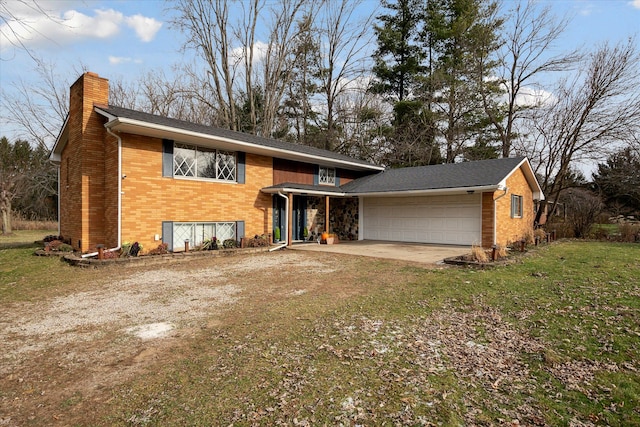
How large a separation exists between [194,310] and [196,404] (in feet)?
9.33

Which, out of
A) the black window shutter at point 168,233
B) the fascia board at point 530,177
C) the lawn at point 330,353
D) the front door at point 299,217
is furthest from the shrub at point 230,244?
the fascia board at point 530,177

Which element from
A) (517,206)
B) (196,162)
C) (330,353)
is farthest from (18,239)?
(517,206)

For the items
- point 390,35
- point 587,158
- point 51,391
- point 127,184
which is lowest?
point 51,391

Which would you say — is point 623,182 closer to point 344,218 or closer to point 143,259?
Answer: point 344,218

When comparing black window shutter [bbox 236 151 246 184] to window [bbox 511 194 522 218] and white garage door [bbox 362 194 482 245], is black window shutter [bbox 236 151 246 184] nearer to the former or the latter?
white garage door [bbox 362 194 482 245]

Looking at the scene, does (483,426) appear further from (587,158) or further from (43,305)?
(587,158)

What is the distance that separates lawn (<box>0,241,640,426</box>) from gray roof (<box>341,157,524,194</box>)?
6.54m

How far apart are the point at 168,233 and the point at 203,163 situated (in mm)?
2889

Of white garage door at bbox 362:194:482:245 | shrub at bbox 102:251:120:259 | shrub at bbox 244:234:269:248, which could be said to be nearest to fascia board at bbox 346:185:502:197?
white garage door at bbox 362:194:482:245

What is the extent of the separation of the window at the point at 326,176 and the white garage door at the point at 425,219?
209cm

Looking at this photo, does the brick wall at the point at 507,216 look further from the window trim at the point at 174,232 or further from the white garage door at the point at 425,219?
the window trim at the point at 174,232

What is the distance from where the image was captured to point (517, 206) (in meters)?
15.3

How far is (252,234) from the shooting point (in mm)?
13742

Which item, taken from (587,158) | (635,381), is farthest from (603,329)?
(587,158)
